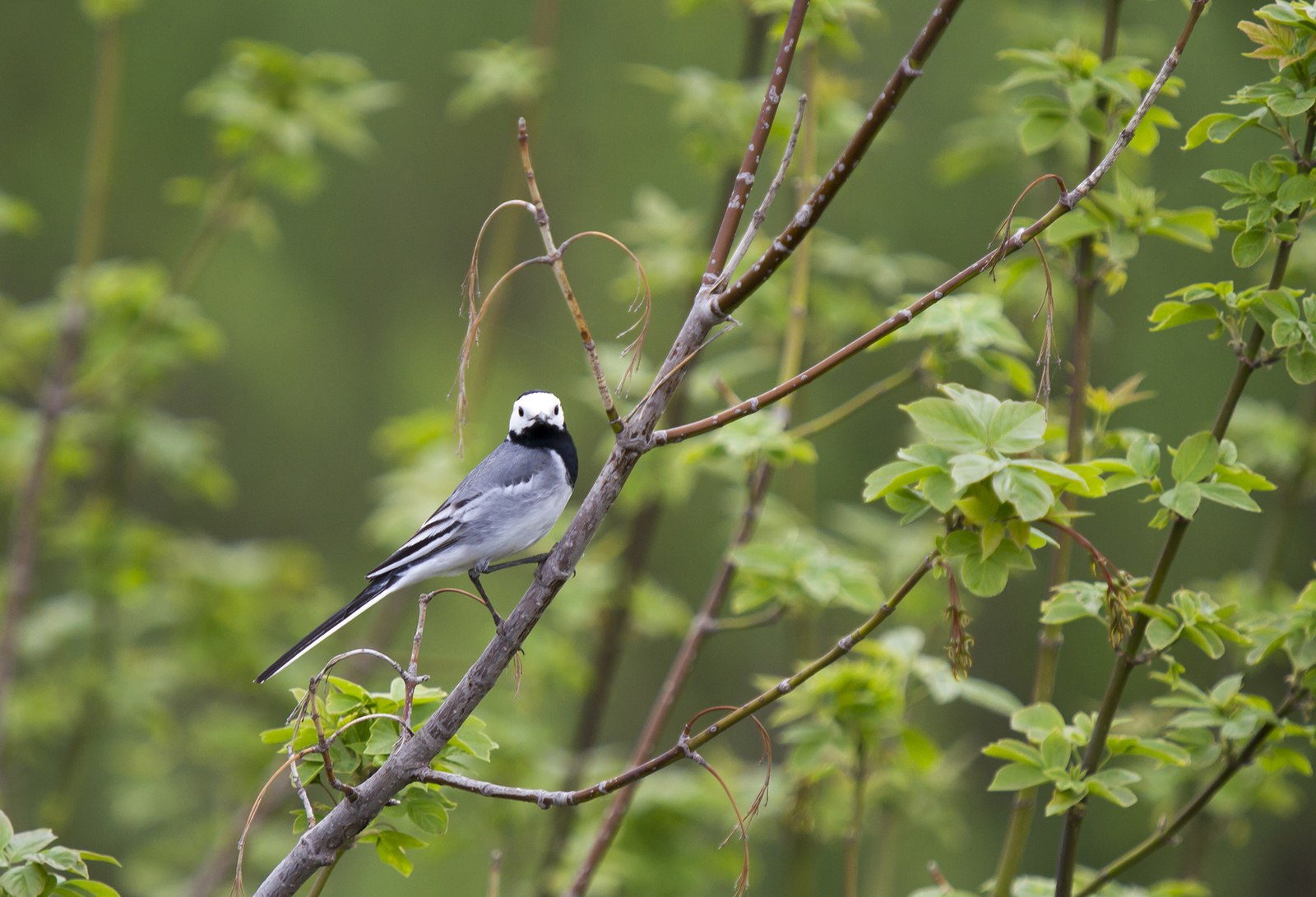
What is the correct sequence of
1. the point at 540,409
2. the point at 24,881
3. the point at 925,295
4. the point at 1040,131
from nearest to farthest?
the point at 925,295, the point at 24,881, the point at 1040,131, the point at 540,409

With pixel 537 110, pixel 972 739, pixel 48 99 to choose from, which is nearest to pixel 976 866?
pixel 972 739

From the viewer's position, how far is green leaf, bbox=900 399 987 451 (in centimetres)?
75

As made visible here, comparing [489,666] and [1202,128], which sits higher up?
[1202,128]

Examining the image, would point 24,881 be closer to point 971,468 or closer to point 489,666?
point 489,666

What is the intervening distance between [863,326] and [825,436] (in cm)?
103

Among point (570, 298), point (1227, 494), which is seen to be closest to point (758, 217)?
point (570, 298)

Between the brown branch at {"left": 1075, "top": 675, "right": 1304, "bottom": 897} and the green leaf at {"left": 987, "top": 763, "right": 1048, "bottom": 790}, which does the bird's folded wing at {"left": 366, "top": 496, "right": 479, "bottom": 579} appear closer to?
the green leaf at {"left": 987, "top": 763, "right": 1048, "bottom": 790}

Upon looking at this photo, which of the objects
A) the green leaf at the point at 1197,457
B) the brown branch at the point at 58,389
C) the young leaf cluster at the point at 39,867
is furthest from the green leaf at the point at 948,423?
the brown branch at the point at 58,389

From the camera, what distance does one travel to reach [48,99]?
3.26 metres

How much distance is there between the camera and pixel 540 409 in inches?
53.2

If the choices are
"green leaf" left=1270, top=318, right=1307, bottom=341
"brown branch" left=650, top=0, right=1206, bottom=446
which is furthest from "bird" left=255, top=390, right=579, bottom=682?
"green leaf" left=1270, top=318, right=1307, bottom=341

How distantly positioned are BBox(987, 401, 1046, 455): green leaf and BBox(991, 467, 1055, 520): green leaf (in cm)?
3

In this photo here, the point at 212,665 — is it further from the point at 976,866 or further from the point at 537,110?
the point at 976,866

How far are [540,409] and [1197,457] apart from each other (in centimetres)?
80
